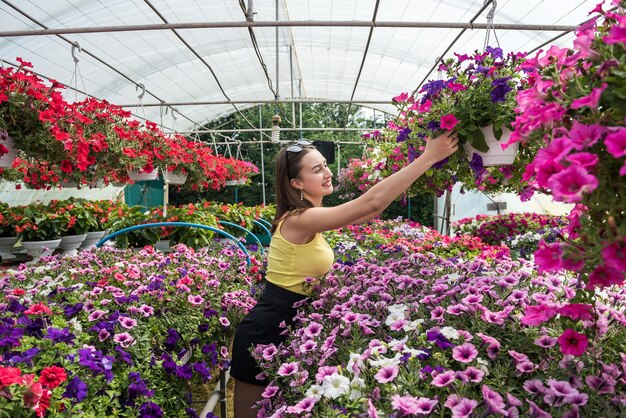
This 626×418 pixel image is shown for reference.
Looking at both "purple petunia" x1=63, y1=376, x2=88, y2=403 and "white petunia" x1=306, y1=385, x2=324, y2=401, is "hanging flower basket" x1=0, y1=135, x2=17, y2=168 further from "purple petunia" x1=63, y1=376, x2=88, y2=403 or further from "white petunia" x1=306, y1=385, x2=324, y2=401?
"white petunia" x1=306, y1=385, x2=324, y2=401

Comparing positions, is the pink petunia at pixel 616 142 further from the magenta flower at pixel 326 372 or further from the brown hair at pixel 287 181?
the brown hair at pixel 287 181

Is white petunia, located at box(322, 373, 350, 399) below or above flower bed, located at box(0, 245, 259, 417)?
above

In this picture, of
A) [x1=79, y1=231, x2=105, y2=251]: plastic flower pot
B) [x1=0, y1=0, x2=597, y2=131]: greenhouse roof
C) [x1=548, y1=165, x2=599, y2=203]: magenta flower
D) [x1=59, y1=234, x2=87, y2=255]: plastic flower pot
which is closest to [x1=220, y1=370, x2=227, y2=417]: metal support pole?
[x1=548, y1=165, x2=599, y2=203]: magenta flower

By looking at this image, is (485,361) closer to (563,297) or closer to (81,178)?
(563,297)

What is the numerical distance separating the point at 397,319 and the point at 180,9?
19.3 ft

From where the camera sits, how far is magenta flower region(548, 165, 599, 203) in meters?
0.55

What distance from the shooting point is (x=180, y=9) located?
5.96 m

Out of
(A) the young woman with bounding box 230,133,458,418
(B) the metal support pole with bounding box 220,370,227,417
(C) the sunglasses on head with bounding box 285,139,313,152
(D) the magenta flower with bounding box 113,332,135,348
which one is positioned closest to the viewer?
(D) the magenta flower with bounding box 113,332,135,348

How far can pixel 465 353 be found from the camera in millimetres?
924

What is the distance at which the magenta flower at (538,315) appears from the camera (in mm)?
814

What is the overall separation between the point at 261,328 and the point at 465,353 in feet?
3.20

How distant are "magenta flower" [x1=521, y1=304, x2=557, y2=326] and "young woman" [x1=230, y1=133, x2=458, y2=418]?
715 millimetres

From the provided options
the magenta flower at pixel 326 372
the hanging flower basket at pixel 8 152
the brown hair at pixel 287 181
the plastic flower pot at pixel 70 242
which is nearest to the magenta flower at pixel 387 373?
the magenta flower at pixel 326 372

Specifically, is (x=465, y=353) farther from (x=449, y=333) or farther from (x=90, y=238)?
(x=90, y=238)
